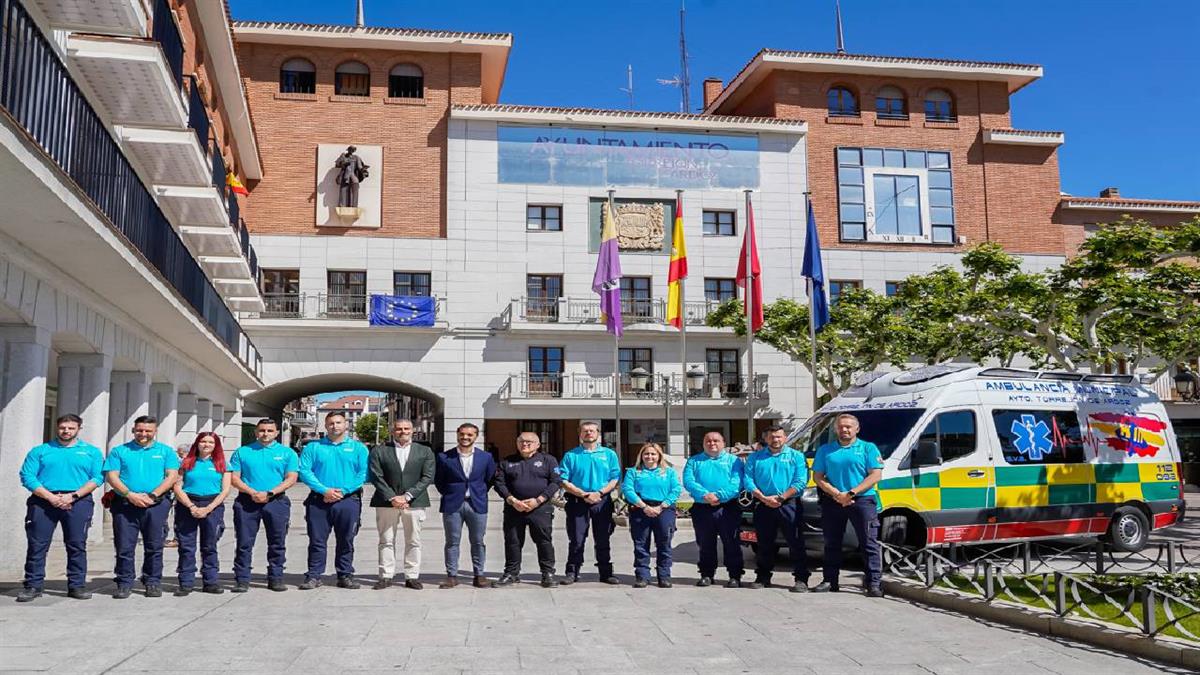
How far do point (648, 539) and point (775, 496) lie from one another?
1439mm

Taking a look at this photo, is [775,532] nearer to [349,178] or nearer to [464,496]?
[464,496]

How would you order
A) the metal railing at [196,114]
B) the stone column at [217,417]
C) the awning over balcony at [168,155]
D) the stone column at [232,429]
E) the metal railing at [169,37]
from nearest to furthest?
1. the metal railing at [169,37]
2. the awning over balcony at [168,155]
3. the metal railing at [196,114]
4. the stone column at [217,417]
5. the stone column at [232,429]

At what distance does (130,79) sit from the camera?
14289mm

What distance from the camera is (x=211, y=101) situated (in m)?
25.0

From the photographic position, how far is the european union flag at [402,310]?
110ft

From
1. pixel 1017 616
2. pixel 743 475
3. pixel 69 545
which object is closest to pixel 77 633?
pixel 69 545

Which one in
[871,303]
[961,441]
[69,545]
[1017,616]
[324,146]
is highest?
[324,146]

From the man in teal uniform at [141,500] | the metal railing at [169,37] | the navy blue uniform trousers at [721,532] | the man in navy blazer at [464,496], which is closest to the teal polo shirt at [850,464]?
the navy blue uniform trousers at [721,532]

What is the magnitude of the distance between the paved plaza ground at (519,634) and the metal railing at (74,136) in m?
3.76

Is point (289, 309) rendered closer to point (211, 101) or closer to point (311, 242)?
point (311, 242)

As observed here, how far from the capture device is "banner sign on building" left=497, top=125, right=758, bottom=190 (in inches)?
1395

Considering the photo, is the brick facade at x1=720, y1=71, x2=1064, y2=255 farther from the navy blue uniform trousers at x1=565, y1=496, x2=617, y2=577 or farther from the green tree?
the green tree

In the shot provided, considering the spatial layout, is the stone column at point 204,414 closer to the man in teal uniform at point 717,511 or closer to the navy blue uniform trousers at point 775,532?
the man in teal uniform at point 717,511

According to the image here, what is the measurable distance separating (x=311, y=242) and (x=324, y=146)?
345cm
